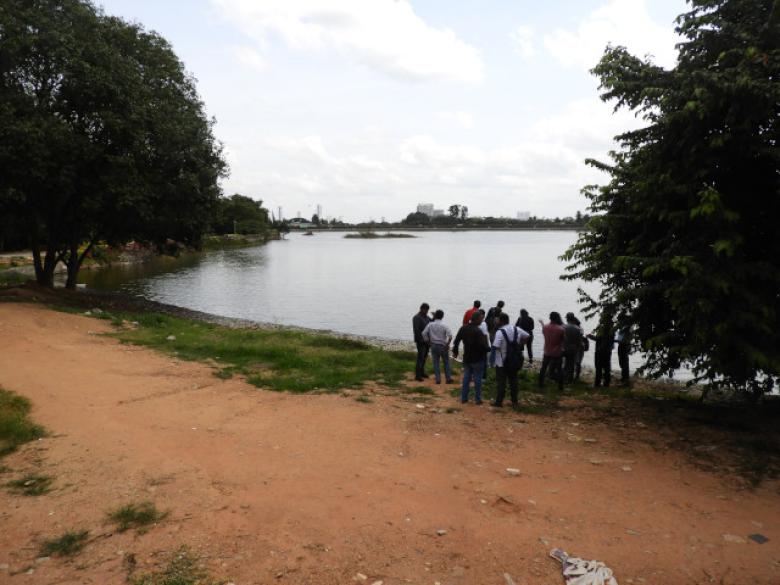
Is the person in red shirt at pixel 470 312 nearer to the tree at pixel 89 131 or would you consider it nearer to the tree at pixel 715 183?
the tree at pixel 715 183

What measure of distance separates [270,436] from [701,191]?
7607mm

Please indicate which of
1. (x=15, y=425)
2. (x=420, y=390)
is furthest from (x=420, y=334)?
(x=15, y=425)

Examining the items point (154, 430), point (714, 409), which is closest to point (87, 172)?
point (154, 430)

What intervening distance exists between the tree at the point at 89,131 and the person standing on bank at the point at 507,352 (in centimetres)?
1678

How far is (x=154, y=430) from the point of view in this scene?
8453 millimetres

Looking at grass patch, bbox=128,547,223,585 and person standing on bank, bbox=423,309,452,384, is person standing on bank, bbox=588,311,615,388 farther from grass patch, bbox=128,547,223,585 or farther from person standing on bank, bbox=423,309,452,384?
grass patch, bbox=128,547,223,585

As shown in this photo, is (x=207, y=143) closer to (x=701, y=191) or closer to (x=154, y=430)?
(x=154, y=430)

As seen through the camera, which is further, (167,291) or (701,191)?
(167,291)

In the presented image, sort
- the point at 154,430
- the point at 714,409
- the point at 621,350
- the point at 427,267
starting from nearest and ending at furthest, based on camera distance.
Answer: the point at 154,430 < the point at 714,409 < the point at 621,350 < the point at 427,267

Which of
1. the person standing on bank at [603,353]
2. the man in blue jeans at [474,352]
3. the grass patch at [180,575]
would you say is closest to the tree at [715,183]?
the person standing on bank at [603,353]

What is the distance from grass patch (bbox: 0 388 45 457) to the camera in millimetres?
7628

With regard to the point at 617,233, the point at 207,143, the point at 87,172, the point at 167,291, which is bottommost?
the point at 167,291

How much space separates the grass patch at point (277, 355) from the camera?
1265 cm

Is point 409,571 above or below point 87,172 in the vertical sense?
below
